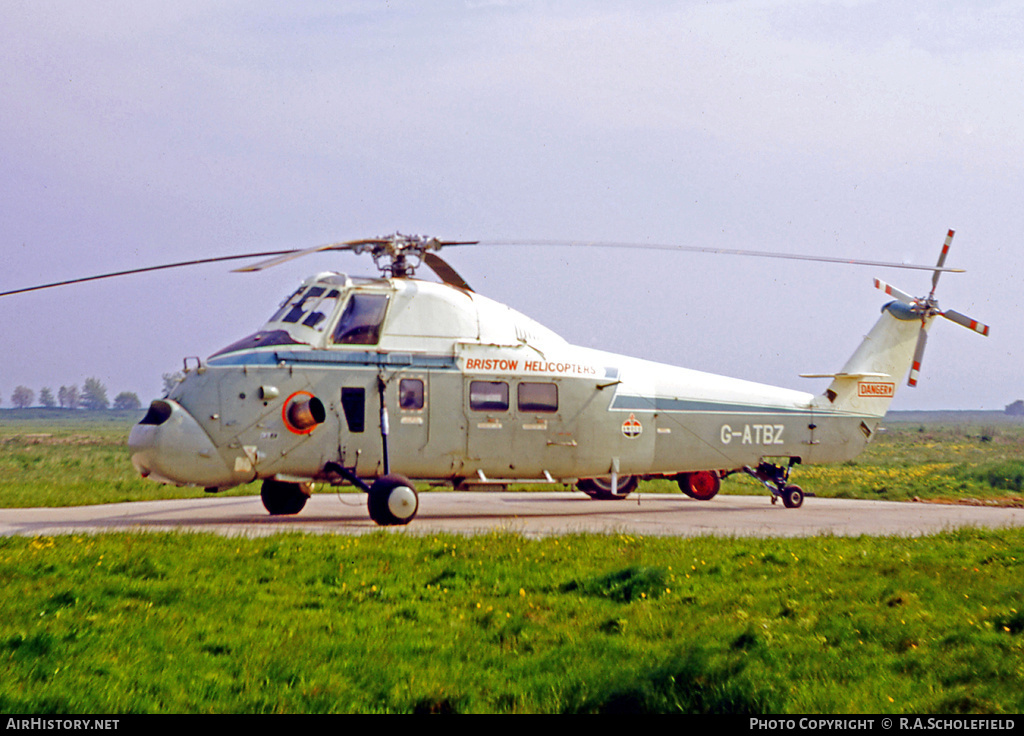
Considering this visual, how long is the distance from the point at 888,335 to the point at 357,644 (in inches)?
772

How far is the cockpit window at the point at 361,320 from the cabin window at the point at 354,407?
3.06 feet

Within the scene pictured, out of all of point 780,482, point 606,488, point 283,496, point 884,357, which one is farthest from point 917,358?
point 283,496

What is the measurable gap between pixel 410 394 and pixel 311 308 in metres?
2.46

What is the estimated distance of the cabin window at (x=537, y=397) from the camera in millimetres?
18266

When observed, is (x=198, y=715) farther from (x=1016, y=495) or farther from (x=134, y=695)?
(x=1016, y=495)

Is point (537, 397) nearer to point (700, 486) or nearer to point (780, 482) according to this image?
point (780, 482)

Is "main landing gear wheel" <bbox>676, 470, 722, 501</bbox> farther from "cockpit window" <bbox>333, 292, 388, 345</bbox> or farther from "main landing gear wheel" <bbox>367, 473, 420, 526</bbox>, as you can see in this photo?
"cockpit window" <bbox>333, 292, 388, 345</bbox>

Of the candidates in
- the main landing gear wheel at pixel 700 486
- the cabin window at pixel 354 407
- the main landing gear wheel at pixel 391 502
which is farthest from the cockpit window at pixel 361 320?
the main landing gear wheel at pixel 700 486

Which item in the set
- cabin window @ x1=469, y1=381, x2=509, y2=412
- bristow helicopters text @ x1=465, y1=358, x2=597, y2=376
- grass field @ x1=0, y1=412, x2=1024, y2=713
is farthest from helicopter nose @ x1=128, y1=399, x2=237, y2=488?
bristow helicopters text @ x1=465, y1=358, x2=597, y2=376

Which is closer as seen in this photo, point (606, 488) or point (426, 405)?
point (426, 405)

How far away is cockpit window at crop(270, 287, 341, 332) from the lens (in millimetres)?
16766

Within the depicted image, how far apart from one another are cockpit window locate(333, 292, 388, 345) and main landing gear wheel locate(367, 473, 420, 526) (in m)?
2.83

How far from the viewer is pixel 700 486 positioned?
2433 centimetres

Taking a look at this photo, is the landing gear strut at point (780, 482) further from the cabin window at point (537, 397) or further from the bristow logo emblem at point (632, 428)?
the cabin window at point (537, 397)
